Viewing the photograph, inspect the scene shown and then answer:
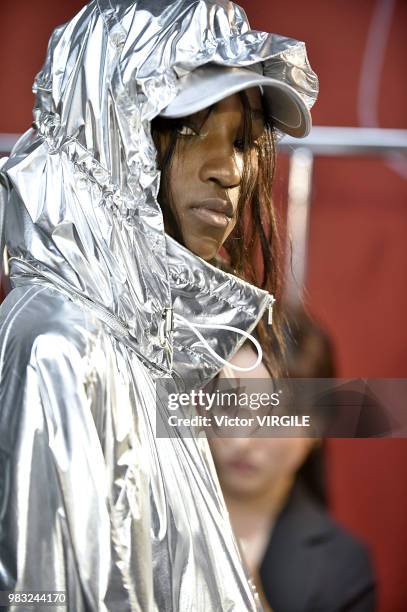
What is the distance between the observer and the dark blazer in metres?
1.34

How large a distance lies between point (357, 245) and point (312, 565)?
511 mm

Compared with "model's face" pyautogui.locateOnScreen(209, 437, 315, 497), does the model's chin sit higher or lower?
higher

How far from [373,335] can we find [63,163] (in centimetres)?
83

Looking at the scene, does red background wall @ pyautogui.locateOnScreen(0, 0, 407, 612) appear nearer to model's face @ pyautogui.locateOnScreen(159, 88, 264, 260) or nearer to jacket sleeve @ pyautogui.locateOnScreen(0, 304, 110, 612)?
model's face @ pyautogui.locateOnScreen(159, 88, 264, 260)

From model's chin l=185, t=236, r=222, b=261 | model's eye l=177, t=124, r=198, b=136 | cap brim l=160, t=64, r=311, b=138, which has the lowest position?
model's chin l=185, t=236, r=222, b=261

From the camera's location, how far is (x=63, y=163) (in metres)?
0.77

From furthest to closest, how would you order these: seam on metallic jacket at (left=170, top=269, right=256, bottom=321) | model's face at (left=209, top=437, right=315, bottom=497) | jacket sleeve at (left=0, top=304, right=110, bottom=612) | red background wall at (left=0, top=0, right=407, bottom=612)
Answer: red background wall at (left=0, top=0, right=407, bottom=612), model's face at (left=209, top=437, right=315, bottom=497), seam on metallic jacket at (left=170, top=269, right=256, bottom=321), jacket sleeve at (left=0, top=304, right=110, bottom=612)

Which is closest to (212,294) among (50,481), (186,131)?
(186,131)

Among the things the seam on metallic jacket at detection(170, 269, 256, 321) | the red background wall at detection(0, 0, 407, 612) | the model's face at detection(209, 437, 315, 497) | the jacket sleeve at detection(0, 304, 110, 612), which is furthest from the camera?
the red background wall at detection(0, 0, 407, 612)

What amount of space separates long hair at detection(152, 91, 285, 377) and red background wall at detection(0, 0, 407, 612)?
0.74 ft

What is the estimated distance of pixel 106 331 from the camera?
73 cm

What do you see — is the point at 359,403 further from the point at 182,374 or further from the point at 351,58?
the point at 351,58

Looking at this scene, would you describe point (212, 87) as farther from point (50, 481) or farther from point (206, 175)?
point (50, 481)

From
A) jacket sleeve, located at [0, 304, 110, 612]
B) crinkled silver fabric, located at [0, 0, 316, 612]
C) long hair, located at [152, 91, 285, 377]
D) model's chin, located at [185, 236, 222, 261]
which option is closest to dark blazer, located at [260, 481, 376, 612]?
long hair, located at [152, 91, 285, 377]
